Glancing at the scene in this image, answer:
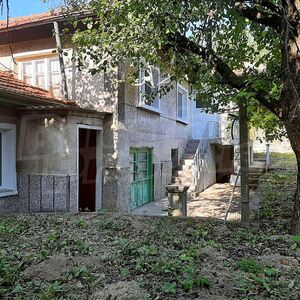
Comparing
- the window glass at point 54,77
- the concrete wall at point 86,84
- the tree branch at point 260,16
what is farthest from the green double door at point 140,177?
the tree branch at point 260,16

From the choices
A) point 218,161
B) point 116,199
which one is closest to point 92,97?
point 116,199

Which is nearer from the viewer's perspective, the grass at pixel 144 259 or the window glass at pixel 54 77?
the grass at pixel 144 259

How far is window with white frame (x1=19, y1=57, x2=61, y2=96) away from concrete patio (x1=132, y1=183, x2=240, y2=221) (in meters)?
4.69

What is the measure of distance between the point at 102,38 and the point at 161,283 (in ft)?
16.4

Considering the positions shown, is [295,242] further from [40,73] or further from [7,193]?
[40,73]

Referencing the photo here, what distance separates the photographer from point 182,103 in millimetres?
17969

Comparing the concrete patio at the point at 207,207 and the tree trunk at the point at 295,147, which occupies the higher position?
the tree trunk at the point at 295,147

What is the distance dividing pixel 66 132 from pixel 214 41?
4.29 meters

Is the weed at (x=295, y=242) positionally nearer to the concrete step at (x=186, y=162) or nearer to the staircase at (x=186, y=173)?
the staircase at (x=186, y=173)

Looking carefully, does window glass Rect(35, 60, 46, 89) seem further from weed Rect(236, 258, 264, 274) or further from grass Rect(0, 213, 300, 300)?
weed Rect(236, 258, 264, 274)

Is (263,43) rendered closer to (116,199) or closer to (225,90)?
(225,90)

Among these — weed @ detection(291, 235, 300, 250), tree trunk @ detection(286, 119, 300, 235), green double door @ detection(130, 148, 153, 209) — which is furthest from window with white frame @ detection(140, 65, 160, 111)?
weed @ detection(291, 235, 300, 250)

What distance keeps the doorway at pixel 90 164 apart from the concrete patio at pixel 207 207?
141cm

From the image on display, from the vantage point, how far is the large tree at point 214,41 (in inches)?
195
